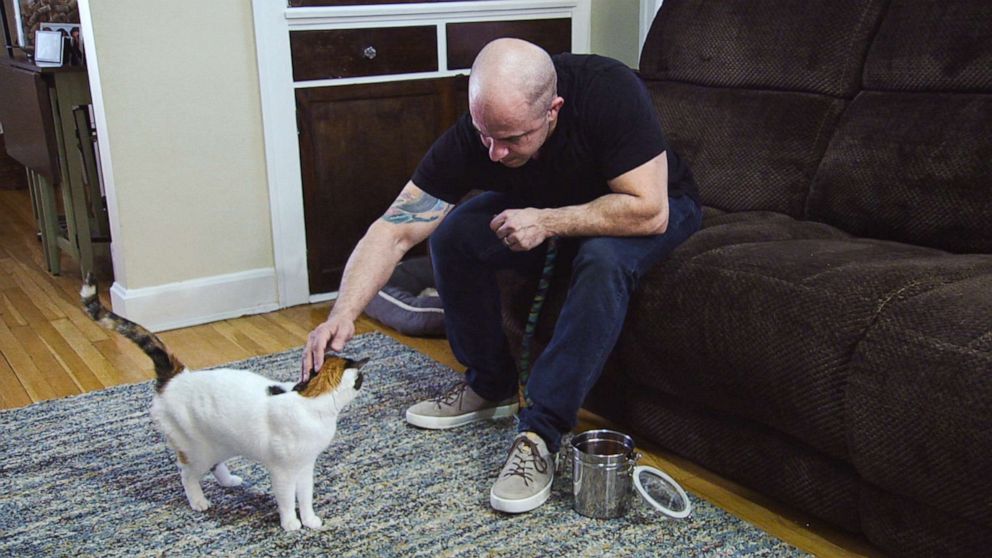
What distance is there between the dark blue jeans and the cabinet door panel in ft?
3.16

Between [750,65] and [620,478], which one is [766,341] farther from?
[750,65]

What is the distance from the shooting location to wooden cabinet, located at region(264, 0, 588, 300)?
2912mm

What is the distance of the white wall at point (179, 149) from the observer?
2668 mm

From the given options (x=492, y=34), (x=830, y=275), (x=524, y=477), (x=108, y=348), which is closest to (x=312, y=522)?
(x=524, y=477)

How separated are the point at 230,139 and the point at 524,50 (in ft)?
4.43

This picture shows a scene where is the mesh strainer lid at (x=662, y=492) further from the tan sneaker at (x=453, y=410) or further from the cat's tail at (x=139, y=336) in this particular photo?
the cat's tail at (x=139, y=336)

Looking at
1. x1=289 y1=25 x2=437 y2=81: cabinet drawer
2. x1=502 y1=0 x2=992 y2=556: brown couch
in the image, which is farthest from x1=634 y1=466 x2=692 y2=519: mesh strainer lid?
x1=289 y1=25 x2=437 y2=81: cabinet drawer

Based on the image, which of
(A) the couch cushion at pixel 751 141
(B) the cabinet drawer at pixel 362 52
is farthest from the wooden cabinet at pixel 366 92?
(A) the couch cushion at pixel 751 141

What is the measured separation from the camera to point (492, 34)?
125 inches

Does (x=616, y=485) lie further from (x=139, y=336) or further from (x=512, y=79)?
(x=139, y=336)

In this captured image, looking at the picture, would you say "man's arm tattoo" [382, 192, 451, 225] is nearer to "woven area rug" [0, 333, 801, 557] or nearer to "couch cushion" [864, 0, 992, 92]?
"woven area rug" [0, 333, 801, 557]

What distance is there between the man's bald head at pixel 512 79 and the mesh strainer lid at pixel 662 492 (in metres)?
0.70

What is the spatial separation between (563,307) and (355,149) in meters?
1.41

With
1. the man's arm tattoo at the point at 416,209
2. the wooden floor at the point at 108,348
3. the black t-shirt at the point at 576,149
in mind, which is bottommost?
the wooden floor at the point at 108,348
